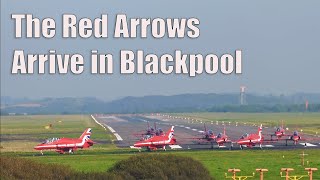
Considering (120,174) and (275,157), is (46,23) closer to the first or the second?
(275,157)

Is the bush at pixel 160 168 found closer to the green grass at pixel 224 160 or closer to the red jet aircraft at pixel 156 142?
the green grass at pixel 224 160

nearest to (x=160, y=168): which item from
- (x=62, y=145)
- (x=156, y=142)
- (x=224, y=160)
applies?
(x=224, y=160)

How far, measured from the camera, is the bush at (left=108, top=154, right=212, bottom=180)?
133 feet

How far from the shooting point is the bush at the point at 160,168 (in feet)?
133

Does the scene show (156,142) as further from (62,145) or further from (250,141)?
(250,141)

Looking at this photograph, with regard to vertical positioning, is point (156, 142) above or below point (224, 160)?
above

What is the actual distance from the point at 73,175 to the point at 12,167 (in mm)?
2971

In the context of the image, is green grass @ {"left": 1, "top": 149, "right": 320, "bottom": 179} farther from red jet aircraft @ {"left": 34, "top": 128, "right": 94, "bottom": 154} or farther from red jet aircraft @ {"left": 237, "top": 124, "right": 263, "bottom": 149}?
red jet aircraft @ {"left": 237, "top": 124, "right": 263, "bottom": 149}

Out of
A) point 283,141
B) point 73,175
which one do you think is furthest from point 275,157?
point 73,175

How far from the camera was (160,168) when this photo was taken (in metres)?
41.0

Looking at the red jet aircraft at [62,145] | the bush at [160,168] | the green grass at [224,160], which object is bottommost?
the green grass at [224,160]

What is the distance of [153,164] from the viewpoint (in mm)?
41188

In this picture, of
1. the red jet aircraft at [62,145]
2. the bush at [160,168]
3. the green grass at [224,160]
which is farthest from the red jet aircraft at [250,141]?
the bush at [160,168]

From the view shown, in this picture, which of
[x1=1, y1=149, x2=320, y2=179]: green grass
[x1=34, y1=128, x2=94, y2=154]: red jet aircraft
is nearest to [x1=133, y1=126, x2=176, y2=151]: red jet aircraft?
[x1=1, y1=149, x2=320, y2=179]: green grass
